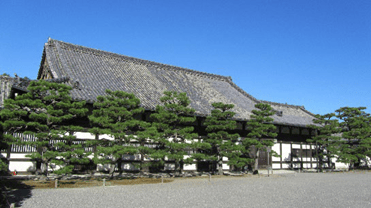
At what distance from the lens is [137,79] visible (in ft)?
69.6

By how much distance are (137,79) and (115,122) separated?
Result: 22.9 ft

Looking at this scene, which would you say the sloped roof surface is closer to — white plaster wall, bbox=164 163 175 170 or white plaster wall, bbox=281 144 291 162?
white plaster wall, bbox=281 144 291 162

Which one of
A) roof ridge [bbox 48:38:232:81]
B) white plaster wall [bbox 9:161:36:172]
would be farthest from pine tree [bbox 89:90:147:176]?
roof ridge [bbox 48:38:232:81]

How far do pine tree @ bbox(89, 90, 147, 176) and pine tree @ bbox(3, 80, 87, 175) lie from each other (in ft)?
3.47

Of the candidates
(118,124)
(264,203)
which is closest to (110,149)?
(118,124)

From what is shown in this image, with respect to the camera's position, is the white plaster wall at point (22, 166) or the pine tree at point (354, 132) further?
the pine tree at point (354, 132)

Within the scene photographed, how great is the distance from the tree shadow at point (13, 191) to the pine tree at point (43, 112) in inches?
47.5

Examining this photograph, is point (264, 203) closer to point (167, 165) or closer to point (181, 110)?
point (181, 110)

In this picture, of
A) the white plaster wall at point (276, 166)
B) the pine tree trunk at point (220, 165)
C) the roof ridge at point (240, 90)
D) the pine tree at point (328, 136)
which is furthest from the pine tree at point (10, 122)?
the pine tree at point (328, 136)

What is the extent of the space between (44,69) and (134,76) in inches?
245

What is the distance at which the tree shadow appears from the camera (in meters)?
8.44

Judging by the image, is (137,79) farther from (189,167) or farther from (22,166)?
(22,166)

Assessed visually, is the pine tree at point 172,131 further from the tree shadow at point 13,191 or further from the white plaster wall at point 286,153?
the white plaster wall at point 286,153

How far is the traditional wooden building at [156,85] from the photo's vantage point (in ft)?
57.9
